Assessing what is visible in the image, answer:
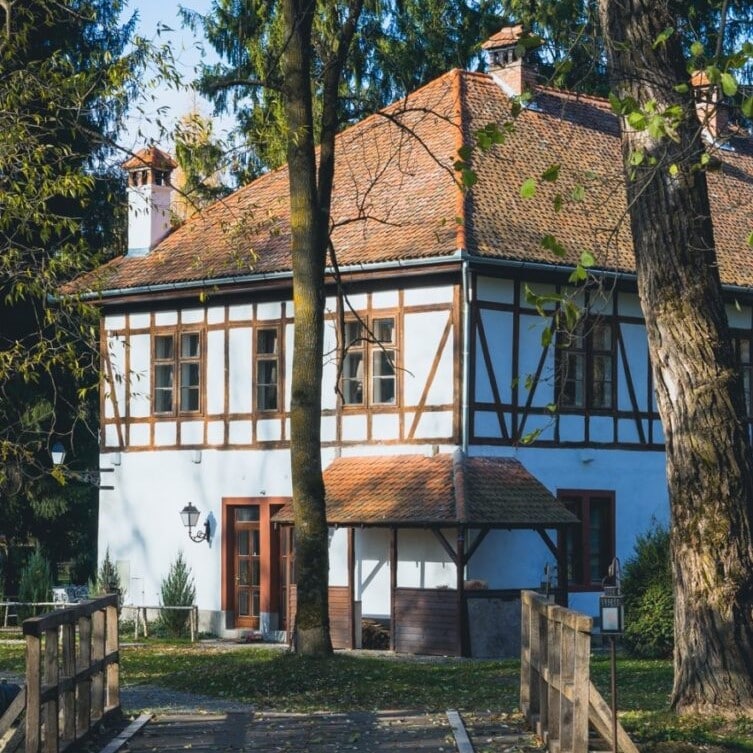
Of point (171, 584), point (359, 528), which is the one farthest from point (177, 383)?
point (359, 528)

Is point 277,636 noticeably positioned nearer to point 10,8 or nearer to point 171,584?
point 171,584

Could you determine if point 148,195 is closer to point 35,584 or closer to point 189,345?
point 189,345

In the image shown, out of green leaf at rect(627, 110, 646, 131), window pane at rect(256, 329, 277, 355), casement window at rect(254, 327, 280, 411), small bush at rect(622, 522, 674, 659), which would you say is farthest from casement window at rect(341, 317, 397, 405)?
green leaf at rect(627, 110, 646, 131)

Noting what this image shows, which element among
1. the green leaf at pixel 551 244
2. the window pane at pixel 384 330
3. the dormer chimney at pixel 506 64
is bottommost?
the green leaf at pixel 551 244

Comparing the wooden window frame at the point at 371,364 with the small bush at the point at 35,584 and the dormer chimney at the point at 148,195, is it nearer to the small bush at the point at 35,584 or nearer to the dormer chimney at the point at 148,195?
the dormer chimney at the point at 148,195

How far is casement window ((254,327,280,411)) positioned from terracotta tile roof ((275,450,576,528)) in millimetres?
→ 2836

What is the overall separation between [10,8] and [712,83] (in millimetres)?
8939

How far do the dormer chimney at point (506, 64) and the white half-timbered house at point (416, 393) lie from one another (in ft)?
0.19

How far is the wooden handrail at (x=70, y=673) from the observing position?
35.4 ft

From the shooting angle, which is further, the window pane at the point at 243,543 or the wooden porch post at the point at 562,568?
the window pane at the point at 243,543

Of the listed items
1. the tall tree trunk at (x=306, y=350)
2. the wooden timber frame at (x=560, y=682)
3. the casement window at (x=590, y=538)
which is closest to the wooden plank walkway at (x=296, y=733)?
the wooden timber frame at (x=560, y=682)

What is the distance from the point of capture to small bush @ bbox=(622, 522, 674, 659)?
2348 centimetres

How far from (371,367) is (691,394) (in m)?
16.1

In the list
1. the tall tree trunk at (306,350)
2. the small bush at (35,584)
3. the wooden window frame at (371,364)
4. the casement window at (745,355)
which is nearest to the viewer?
the tall tree trunk at (306,350)
